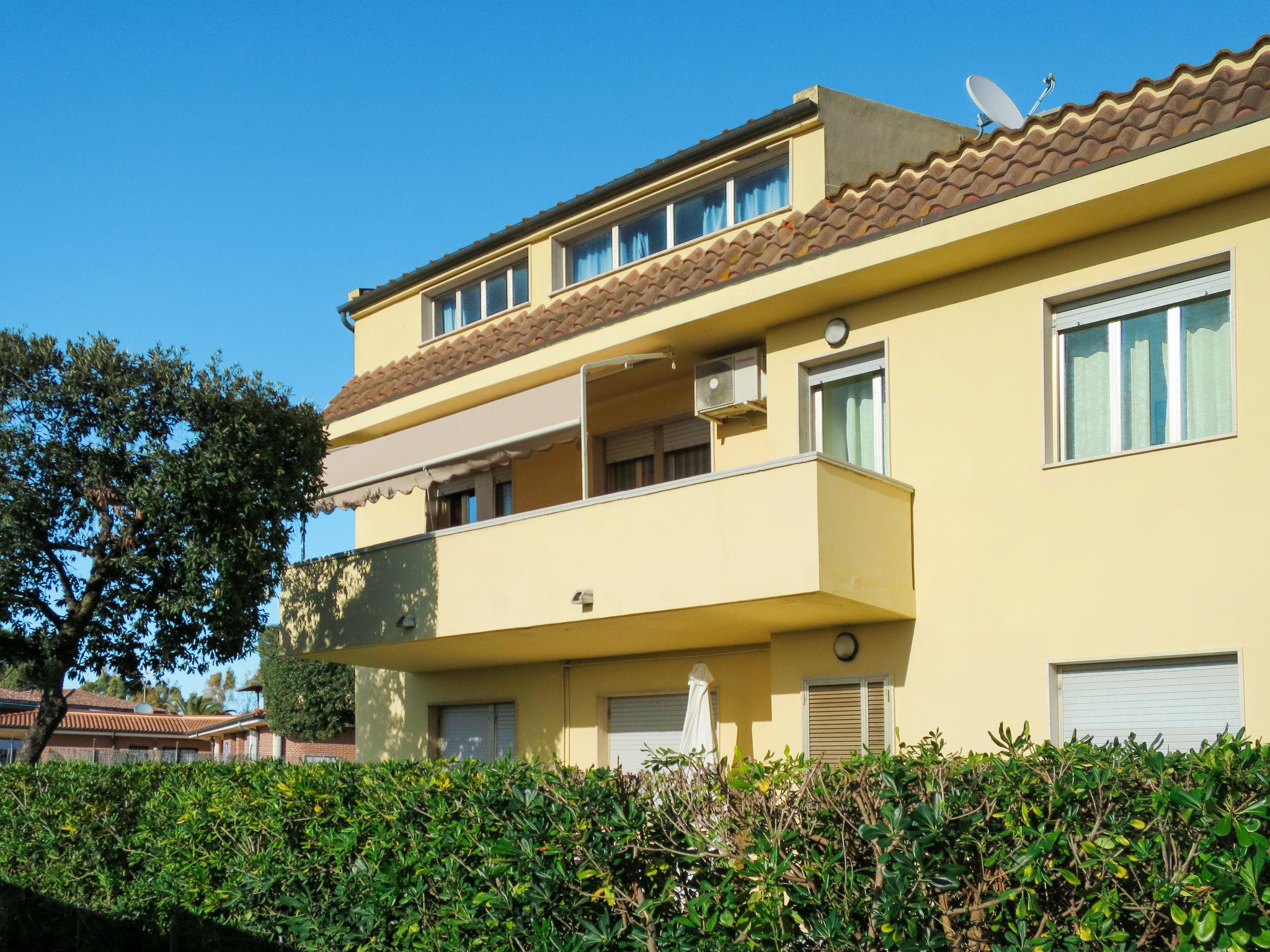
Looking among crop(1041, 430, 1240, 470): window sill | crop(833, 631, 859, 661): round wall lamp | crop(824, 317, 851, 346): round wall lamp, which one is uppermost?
crop(824, 317, 851, 346): round wall lamp

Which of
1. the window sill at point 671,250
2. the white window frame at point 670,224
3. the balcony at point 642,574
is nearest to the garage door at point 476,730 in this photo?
the balcony at point 642,574

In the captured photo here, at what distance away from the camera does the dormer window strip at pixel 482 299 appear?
20.6 m

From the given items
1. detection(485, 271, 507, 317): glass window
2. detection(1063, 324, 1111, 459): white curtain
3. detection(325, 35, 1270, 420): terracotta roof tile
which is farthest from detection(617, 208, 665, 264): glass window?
detection(1063, 324, 1111, 459): white curtain

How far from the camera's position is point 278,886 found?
10789mm

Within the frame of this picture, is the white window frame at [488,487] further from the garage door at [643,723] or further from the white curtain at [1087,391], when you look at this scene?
the white curtain at [1087,391]

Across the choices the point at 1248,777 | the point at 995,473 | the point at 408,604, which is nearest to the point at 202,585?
the point at 408,604

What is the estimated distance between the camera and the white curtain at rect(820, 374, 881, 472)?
48.2ft

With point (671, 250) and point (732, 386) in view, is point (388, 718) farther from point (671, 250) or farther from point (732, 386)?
point (732, 386)

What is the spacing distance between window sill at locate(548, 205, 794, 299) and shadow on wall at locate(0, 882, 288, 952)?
10203 millimetres

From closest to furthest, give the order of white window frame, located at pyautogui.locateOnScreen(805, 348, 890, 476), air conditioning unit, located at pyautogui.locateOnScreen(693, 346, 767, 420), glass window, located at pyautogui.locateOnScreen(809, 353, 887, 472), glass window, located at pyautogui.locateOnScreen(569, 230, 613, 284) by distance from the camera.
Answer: white window frame, located at pyautogui.locateOnScreen(805, 348, 890, 476) < glass window, located at pyautogui.locateOnScreen(809, 353, 887, 472) < air conditioning unit, located at pyautogui.locateOnScreen(693, 346, 767, 420) < glass window, located at pyautogui.locateOnScreen(569, 230, 613, 284)

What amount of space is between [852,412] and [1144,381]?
3.39 meters

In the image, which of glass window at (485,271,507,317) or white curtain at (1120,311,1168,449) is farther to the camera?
glass window at (485,271,507,317)

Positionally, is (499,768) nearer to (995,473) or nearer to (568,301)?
(995,473)

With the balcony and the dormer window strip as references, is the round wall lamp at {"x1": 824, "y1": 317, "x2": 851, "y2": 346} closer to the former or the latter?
the balcony
